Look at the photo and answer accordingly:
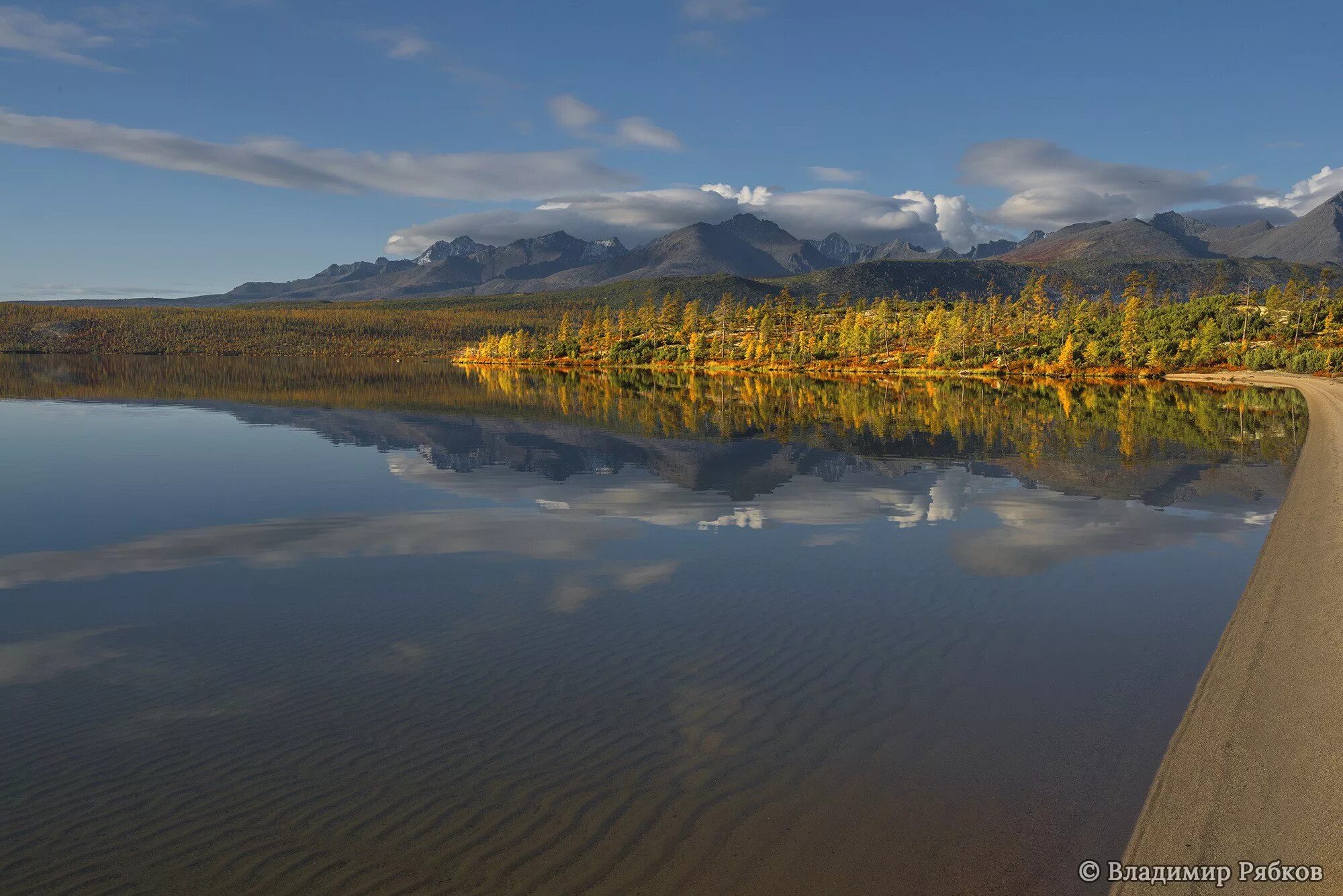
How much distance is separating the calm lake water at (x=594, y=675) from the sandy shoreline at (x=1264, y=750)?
46 cm

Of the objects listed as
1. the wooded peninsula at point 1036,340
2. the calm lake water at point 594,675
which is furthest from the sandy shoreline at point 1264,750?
the wooded peninsula at point 1036,340

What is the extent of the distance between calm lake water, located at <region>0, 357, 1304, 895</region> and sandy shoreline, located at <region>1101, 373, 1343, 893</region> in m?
0.46

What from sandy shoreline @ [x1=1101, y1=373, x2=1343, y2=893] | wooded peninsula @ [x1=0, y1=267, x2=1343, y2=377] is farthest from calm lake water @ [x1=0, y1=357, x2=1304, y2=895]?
wooded peninsula @ [x1=0, y1=267, x2=1343, y2=377]

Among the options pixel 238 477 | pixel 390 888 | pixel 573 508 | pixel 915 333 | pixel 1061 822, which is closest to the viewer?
pixel 390 888

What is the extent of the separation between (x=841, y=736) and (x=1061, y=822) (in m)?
2.78

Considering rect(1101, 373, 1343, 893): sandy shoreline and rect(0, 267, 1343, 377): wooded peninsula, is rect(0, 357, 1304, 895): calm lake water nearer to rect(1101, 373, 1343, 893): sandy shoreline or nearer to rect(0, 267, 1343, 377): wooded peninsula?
rect(1101, 373, 1343, 893): sandy shoreline

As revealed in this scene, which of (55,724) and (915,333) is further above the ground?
(915,333)

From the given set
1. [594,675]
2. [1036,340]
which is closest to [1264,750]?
[594,675]

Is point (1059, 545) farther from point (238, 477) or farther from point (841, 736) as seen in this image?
point (238, 477)

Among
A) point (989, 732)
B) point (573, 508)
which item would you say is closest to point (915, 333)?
point (573, 508)

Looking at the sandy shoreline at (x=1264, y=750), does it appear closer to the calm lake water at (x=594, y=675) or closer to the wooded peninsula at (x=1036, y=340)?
the calm lake water at (x=594, y=675)

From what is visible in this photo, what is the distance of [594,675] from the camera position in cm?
1237

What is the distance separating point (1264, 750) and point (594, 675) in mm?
8946

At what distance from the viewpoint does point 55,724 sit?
10.5 m
